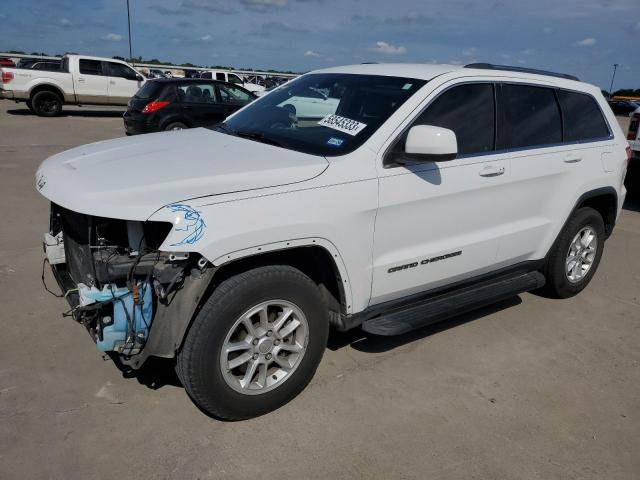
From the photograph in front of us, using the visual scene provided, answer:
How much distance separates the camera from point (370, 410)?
3215mm

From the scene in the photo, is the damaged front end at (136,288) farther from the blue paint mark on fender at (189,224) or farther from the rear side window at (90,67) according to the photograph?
the rear side window at (90,67)

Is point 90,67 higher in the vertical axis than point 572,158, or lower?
higher

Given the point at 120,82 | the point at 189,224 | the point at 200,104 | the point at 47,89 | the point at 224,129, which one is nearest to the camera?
the point at 189,224

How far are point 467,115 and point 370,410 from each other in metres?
2.04

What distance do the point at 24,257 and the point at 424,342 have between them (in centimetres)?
380

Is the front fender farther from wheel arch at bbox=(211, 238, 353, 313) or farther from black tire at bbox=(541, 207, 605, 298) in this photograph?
black tire at bbox=(541, 207, 605, 298)

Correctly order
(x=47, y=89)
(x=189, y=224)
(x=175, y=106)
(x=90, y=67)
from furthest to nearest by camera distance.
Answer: (x=90, y=67), (x=47, y=89), (x=175, y=106), (x=189, y=224)

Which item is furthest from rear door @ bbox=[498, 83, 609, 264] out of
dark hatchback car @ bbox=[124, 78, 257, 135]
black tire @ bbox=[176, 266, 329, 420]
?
dark hatchback car @ bbox=[124, 78, 257, 135]

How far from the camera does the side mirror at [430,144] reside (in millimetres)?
3064

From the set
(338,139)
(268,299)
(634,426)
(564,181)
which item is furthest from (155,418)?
(564,181)

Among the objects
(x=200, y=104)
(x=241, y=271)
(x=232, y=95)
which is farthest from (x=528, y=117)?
(x=232, y=95)

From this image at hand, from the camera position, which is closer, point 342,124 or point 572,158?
point 342,124

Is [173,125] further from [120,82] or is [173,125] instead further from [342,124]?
[342,124]

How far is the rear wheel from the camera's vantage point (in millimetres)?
17938
